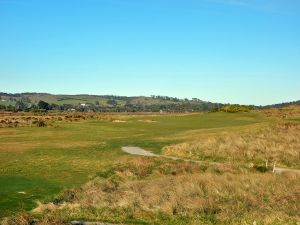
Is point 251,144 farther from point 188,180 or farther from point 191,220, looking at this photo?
point 191,220

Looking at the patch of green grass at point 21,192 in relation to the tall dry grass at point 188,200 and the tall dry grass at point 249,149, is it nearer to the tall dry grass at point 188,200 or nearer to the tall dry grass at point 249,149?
the tall dry grass at point 188,200

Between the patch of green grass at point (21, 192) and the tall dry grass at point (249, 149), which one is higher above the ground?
the tall dry grass at point (249, 149)

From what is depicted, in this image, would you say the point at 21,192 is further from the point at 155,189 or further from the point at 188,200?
the point at 188,200

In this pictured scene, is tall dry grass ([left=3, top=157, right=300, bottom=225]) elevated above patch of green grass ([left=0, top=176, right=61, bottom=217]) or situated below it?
above

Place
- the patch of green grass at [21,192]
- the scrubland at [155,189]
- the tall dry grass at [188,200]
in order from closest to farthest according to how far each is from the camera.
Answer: the tall dry grass at [188,200]
the scrubland at [155,189]
the patch of green grass at [21,192]

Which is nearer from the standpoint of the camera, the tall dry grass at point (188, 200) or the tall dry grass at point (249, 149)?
the tall dry grass at point (188, 200)

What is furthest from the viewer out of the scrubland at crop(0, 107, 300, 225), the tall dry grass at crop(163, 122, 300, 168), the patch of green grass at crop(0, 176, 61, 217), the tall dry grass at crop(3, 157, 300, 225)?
the tall dry grass at crop(163, 122, 300, 168)

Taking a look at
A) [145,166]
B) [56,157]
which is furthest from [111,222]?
[56,157]

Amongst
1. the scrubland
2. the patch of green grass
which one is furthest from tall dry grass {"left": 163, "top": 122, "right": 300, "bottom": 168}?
the patch of green grass

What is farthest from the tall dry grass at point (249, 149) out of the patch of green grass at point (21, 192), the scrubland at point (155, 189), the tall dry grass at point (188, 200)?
the patch of green grass at point (21, 192)

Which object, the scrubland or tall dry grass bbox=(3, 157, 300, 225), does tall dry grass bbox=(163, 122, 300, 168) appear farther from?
tall dry grass bbox=(3, 157, 300, 225)

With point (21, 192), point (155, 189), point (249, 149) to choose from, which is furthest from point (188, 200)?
point (249, 149)

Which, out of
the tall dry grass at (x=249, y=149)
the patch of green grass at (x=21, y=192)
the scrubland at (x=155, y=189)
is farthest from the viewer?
the tall dry grass at (x=249, y=149)

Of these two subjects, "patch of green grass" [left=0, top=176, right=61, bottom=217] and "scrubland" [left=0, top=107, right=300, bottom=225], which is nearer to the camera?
"scrubland" [left=0, top=107, right=300, bottom=225]
